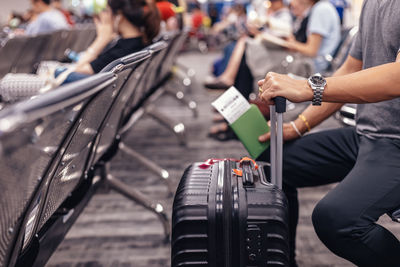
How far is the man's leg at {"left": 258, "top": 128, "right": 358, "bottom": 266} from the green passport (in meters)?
0.06

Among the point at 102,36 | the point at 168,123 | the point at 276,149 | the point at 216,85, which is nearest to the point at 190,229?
the point at 276,149

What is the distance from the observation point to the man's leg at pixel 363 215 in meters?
1.24

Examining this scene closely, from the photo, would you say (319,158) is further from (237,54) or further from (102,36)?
(237,54)

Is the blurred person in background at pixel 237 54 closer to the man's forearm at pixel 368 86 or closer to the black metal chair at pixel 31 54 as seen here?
the black metal chair at pixel 31 54

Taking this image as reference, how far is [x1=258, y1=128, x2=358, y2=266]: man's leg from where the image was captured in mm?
1548

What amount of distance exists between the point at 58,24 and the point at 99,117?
3811 mm

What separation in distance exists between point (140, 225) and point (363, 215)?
1.38 meters

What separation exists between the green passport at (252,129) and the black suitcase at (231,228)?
0.29 m

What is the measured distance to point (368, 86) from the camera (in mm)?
1211

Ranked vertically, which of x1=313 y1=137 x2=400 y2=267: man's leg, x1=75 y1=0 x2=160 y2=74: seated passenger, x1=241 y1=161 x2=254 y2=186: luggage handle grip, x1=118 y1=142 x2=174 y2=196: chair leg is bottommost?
x1=118 y1=142 x2=174 y2=196: chair leg

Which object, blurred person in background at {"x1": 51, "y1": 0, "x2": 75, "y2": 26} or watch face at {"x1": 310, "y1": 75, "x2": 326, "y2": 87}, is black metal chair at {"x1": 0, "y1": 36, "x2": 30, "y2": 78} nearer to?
blurred person in background at {"x1": 51, "y1": 0, "x2": 75, "y2": 26}

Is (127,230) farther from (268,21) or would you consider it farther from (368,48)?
(268,21)

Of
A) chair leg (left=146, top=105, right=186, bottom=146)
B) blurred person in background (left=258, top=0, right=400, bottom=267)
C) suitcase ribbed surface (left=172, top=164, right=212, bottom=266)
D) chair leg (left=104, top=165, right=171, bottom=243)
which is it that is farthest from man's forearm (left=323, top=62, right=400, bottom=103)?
chair leg (left=146, top=105, right=186, bottom=146)

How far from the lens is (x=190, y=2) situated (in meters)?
20.2
